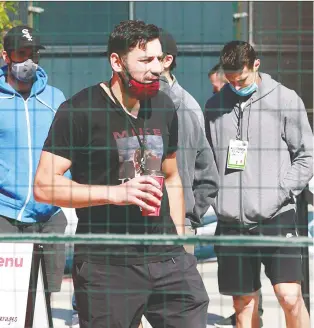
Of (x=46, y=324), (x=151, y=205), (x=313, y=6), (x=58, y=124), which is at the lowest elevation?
(x=46, y=324)

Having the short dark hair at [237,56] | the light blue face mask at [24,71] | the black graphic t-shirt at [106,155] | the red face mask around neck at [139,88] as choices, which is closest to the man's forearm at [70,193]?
the black graphic t-shirt at [106,155]

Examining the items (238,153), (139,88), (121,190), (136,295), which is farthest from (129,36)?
(238,153)

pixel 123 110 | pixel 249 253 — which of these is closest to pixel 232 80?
pixel 249 253

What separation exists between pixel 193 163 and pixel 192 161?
12 mm

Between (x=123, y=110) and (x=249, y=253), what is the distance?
65.3 inches

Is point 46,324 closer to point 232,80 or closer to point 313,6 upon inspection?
point 232,80

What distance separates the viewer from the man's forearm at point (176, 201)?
189 inches

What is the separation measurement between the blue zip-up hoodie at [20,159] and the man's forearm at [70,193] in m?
1.26

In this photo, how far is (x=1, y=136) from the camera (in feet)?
19.2

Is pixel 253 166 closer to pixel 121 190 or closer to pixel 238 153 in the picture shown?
pixel 238 153

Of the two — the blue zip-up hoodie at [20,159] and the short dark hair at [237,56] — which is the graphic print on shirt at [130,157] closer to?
the blue zip-up hoodie at [20,159]

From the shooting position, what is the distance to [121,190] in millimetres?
4398

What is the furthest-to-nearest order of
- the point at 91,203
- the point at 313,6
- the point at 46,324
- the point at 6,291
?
the point at 313,6, the point at 46,324, the point at 6,291, the point at 91,203

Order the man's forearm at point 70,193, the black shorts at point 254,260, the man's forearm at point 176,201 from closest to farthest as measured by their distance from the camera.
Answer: the man's forearm at point 70,193 < the man's forearm at point 176,201 < the black shorts at point 254,260
